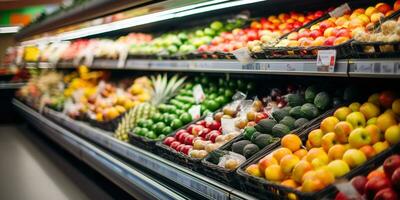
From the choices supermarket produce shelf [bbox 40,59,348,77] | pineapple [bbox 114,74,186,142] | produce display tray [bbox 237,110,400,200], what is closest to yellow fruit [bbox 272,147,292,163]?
produce display tray [bbox 237,110,400,200]

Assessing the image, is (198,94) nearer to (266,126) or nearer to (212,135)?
(212,135)

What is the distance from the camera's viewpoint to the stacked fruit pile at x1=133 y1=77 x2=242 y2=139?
126 inches

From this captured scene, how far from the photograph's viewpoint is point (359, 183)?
4.93ft

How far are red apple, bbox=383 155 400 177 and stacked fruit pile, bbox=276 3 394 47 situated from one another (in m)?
0.63

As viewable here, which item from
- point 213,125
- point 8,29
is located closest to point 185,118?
point 213,125

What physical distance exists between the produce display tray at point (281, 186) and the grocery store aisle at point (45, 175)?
2.06m

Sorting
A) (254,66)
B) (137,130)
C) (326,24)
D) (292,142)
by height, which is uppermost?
(326,24)

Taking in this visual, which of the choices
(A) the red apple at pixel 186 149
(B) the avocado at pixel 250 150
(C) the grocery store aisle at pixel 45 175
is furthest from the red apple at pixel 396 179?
(C) the grocery store aisle at pixel 45 175

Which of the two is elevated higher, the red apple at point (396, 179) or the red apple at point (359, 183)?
the red apple at point (396, 179)

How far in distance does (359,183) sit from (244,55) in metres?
1.08

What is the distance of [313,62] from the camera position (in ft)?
6.47

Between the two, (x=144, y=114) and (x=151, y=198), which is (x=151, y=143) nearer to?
(x=151, y=198)

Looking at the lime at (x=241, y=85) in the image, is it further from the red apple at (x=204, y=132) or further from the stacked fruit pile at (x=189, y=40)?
the red apple at (x=204, y=132)

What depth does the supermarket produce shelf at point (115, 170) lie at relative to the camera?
9.00ft
